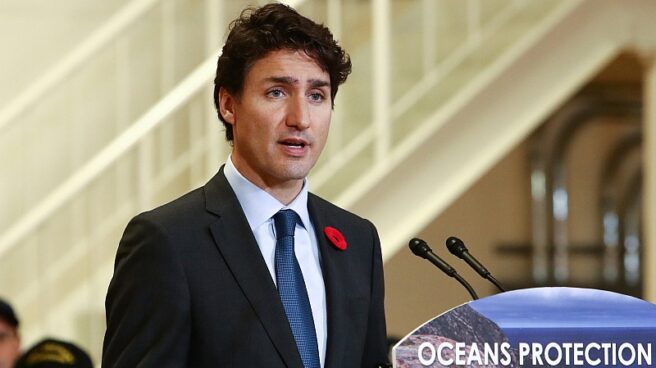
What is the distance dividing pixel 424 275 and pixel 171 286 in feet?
20.4

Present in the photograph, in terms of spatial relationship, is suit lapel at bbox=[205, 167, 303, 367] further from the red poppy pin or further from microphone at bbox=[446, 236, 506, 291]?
microphone at bbox=[446, 236, 506, 291]

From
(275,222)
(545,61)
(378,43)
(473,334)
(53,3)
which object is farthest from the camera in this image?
(53,3)

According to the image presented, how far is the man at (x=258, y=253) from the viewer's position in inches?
79.7

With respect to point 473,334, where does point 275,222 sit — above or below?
above

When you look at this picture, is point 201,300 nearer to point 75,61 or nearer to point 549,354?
point 549,354

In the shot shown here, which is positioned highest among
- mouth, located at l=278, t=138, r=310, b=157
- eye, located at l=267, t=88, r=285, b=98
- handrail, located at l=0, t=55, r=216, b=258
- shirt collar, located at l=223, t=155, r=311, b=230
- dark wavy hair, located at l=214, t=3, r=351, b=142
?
handrail, located at l=0, t=55, r=216, b=258

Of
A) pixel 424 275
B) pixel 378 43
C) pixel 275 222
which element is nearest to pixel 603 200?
pixel 424 275

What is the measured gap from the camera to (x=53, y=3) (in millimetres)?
6598

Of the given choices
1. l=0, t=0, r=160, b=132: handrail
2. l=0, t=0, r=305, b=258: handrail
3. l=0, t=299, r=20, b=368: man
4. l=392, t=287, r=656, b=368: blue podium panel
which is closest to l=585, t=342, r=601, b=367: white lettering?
l=392, t=287, r=656, b=368: blue podium panel

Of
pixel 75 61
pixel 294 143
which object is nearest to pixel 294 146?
pixel 294 143

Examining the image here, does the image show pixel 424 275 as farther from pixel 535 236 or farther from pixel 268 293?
Answer: pixel 268 293

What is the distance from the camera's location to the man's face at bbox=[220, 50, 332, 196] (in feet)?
6.86

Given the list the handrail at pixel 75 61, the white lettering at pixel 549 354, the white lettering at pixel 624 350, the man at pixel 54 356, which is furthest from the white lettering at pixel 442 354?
the handrail at pixel 75 61

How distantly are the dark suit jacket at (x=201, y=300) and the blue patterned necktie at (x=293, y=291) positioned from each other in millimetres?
28
